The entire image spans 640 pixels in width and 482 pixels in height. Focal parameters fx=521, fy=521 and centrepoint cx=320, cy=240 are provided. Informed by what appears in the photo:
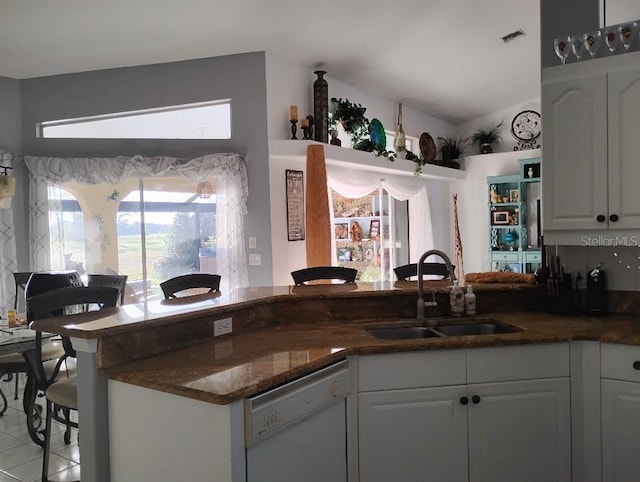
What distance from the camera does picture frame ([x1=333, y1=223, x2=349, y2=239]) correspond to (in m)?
6.69

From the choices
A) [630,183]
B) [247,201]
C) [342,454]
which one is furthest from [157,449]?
[247,201]

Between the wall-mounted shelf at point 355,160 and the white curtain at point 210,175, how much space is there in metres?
0.42

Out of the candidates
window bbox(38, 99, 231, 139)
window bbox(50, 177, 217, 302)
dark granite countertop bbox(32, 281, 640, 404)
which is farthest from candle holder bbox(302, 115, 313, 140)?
dark granite countertop bbox(32, 281, 640, 404)

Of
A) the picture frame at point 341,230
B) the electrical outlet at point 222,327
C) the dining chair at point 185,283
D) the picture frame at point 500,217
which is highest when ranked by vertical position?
the picture frame at point 500,217

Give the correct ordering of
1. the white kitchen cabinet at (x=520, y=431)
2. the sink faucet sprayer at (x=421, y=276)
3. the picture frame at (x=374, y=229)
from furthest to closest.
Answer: the picture frame at (x=374, y=229) < the sink faucet sprayer at (x=421, y=276) < the white kitchen cabinet at (x=520, y=431)

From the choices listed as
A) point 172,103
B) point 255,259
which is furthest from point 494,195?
point 172,103

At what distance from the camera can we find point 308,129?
509 centimetres

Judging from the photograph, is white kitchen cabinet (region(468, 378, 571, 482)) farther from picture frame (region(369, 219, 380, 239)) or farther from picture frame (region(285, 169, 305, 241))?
picture frame (region(369, 219, 380, 239))

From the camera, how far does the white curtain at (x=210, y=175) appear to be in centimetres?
491

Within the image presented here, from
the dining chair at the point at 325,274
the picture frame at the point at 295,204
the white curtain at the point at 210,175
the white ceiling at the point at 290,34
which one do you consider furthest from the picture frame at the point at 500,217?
the dining chair at the point at 325,274

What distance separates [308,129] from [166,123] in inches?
55.5

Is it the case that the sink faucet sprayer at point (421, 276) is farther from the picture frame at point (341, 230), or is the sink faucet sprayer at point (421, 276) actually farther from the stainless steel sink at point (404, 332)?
the picture frame at point (341, 230)

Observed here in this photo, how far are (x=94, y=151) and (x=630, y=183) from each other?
14.9ft

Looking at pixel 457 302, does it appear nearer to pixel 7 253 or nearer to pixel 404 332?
pixel 404 332
